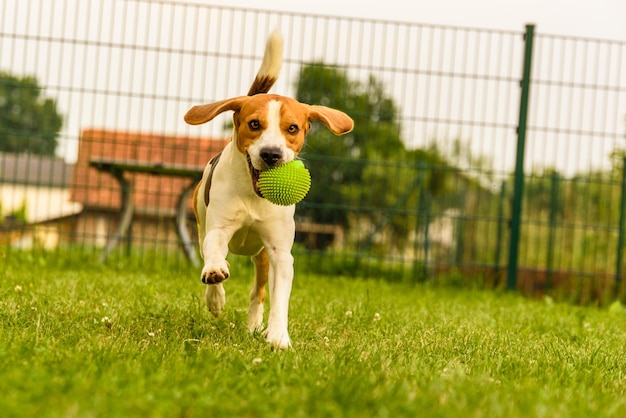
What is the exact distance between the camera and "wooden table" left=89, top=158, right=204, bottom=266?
850 cm

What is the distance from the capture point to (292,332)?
15.8ft

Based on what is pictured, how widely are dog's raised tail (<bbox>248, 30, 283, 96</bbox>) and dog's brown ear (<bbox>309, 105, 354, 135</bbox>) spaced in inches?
19.4

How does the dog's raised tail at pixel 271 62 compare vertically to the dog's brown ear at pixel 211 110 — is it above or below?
above

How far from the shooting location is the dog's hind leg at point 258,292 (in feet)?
16.3

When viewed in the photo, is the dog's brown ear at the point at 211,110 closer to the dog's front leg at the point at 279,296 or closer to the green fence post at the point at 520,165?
the dog's front leg at the point at 279,296

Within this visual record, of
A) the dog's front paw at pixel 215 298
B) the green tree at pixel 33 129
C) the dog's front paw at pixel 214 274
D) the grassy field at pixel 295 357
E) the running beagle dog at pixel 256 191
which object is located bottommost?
the grassy field at pixel 295 357

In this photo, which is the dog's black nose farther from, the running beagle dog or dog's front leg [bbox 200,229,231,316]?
dog's front leg [bbox 200,229,231,316]

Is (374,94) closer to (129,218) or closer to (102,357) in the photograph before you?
(129,218)

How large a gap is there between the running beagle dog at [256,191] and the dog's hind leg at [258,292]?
11 cm

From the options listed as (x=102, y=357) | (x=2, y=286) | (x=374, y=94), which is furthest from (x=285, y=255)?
(x=374, y=94)

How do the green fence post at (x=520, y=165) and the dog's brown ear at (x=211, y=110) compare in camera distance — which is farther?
the green fence post at (x=520, y=165)

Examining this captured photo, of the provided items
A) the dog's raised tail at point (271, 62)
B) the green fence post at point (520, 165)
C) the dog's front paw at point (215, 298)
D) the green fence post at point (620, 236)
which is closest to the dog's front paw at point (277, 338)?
the dog's front paw at point (215, 298)

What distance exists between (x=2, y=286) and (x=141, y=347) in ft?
7.94

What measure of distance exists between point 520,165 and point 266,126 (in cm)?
589
